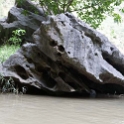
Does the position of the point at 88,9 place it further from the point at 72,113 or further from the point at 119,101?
the point at 72,113

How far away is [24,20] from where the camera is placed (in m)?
10.8

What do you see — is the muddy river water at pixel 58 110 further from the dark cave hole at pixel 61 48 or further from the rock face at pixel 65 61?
the dark cave hole at pixel 61 48

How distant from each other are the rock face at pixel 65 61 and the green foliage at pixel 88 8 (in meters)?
2.90

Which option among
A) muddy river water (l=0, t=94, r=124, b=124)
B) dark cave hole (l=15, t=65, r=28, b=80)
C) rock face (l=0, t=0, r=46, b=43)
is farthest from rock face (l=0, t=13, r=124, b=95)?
rock face (l=0, t=0, r=46, b=43)

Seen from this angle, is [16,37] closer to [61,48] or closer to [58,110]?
[61,48]

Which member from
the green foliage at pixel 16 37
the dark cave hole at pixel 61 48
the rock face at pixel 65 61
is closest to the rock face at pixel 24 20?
the green foliage at pixel 16 37

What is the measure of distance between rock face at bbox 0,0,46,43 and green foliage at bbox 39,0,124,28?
0.53m

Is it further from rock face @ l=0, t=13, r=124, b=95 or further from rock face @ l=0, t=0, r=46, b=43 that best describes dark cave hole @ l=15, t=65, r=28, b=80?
rock face @ l=0, t=0, r=46, b=43

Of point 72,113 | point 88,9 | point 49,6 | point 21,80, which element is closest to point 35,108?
point 72,113

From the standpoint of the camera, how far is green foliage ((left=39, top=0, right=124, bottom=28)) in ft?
32.7

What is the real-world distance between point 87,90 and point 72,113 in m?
2.32

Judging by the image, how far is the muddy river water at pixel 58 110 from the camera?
4.22m

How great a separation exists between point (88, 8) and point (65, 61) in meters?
4.23

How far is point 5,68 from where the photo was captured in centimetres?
691
